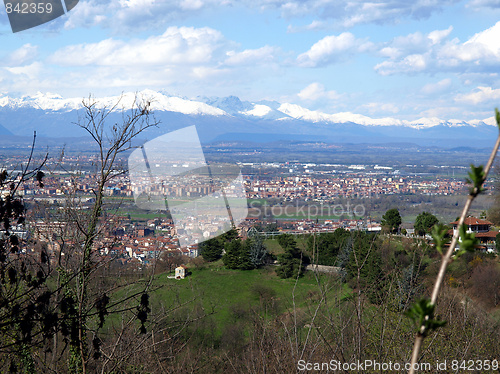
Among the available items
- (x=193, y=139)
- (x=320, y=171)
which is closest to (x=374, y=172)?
(x=320, y=171)

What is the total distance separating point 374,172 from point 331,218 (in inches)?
1160

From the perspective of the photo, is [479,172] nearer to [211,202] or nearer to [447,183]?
[211,202]

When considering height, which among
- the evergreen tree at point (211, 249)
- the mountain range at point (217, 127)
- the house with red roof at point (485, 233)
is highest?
the mountain range at point (217, 127)

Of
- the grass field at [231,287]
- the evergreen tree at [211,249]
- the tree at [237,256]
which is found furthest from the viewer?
the evergreen tree at [211,249]

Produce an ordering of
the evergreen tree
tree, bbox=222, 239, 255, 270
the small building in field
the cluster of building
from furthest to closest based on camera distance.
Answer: the cluster of building < the evergreen tree < tree, bbox=222, 239, 255, 270 < the small building in field

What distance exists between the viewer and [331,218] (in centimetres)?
3009

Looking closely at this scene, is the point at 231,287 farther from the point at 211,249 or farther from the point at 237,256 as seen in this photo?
the point at 211,249

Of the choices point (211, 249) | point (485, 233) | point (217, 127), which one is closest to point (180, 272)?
point (211, 249)

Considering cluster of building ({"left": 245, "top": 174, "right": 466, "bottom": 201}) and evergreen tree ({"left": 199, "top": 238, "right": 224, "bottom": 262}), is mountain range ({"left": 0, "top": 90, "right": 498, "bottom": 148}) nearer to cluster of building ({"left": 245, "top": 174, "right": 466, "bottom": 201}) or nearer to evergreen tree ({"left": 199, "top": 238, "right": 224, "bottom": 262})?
cluster of building ({"left": 245, "top": 174, "right": 466, "bottom": 201})

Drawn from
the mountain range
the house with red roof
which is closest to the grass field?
the house with red roof

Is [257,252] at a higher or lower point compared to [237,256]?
higher

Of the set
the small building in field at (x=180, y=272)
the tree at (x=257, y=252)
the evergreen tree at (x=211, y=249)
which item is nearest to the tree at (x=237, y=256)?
the tree at (x=257, y=252)

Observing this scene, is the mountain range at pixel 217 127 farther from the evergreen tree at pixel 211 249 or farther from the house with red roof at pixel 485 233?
the house with red roof at pixel 485 233

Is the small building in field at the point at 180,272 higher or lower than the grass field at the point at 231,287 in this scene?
higher
